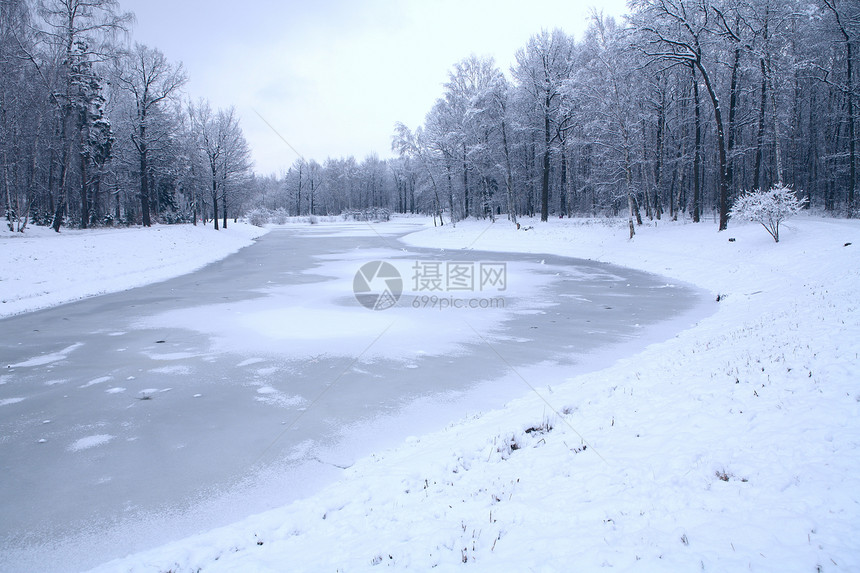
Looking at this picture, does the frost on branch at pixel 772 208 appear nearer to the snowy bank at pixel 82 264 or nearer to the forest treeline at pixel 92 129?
the snowy bank at pixel 82 264

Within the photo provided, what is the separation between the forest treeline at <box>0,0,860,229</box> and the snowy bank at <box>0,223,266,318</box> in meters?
5.23

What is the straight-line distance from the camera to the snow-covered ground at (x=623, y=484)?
10.9 feet

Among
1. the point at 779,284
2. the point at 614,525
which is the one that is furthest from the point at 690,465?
the point at 779,284

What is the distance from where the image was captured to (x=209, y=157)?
48500mm

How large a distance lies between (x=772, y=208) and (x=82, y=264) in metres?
29.0

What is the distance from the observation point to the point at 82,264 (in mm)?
20047

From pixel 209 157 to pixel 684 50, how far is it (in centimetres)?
4437

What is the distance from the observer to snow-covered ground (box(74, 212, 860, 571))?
3.32m

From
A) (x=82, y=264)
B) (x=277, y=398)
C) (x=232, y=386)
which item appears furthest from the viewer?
(x=82, y=264)

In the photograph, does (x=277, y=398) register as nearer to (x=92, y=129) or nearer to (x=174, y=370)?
(x=174, y=370)

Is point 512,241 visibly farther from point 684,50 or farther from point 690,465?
point 690,465

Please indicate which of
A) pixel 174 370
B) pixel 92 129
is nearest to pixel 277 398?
pixel 174 370

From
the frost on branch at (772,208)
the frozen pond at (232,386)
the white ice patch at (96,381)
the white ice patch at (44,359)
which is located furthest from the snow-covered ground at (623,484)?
the frost on branch at (772,208)

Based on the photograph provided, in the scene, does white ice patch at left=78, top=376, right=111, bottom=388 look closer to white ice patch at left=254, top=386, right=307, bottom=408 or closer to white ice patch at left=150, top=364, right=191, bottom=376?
white ice patch at left=150, top=364, right=191, bottom=376
